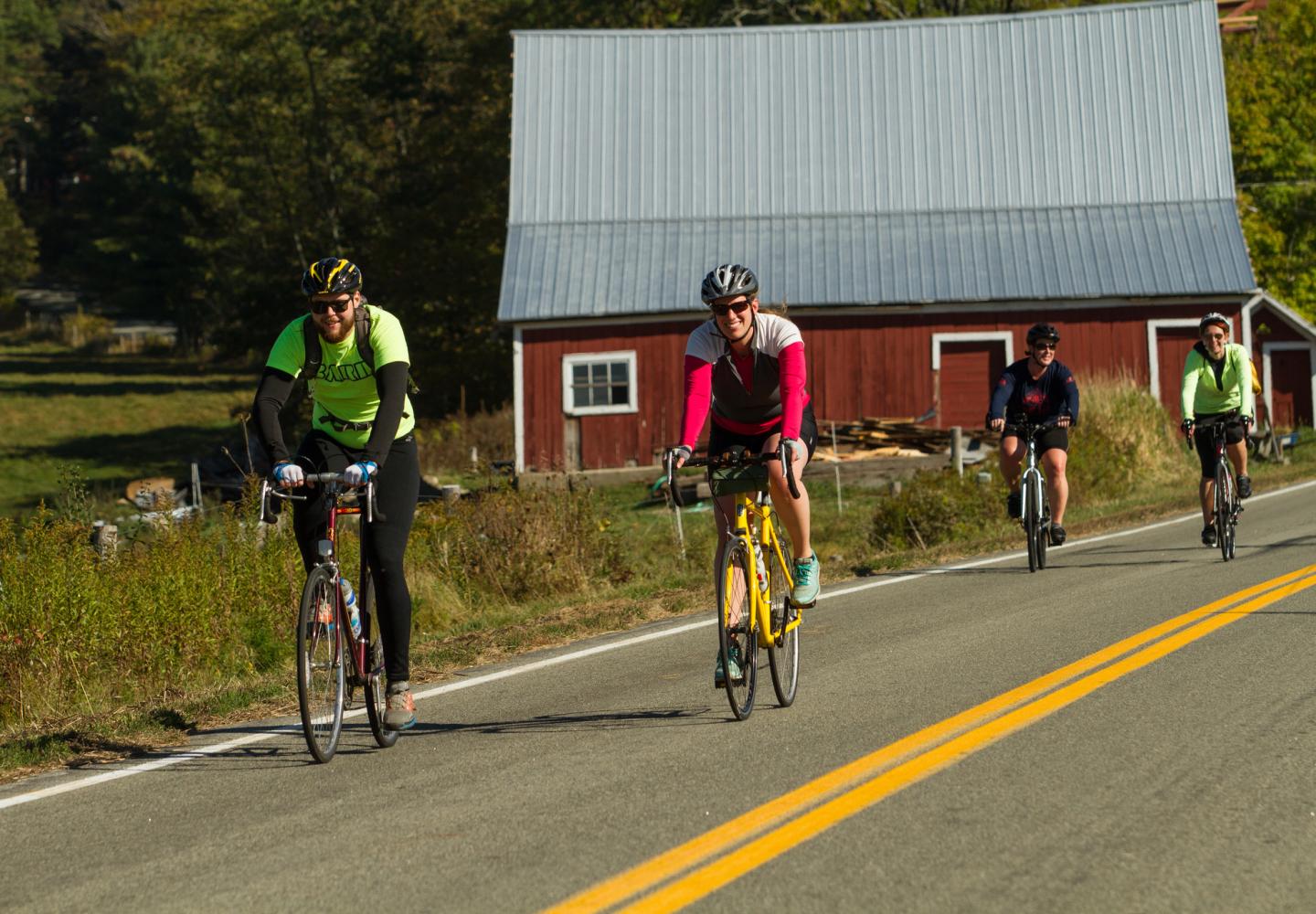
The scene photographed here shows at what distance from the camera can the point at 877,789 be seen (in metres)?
6.31

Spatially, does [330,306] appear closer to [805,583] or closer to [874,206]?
[805,583]

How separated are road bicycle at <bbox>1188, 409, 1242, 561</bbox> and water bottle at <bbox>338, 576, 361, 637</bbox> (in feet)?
29.2

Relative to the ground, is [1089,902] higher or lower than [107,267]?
lower

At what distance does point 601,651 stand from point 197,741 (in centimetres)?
298

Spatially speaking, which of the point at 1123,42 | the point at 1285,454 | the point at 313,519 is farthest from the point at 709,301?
the point at 1123,42

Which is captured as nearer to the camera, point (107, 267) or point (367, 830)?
point (367, 830)

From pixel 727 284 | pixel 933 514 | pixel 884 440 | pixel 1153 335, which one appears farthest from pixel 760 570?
pixel 1153 335

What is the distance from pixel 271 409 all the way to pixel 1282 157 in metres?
41.7

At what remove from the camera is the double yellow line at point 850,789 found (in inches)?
205

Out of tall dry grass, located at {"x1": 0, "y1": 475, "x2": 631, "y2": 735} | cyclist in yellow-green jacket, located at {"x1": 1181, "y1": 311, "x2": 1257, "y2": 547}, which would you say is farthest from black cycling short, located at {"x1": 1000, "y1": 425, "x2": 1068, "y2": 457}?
tall dry grass, located at {"x1": 0, "y1": 475, "x2": 631, "y2": 735}

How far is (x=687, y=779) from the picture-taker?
259 inches

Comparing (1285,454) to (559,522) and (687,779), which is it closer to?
(559,522)

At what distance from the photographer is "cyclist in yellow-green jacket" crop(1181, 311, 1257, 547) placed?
14125 millimetres

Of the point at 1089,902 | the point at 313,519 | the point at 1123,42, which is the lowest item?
the point at 1089,902
